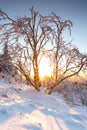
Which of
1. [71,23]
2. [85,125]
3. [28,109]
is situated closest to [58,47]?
[71,23]

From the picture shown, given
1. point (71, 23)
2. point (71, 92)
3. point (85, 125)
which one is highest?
point (71, 23)

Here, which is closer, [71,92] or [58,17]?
[58,17]

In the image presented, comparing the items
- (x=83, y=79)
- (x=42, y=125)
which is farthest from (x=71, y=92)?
(x=42, y=125)

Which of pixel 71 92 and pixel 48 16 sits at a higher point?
pixel 48 16

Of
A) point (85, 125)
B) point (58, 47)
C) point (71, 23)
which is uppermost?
point (71, 23)

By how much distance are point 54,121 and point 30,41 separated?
5.56m

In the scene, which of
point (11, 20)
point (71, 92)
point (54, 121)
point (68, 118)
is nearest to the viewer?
point (54, 121)

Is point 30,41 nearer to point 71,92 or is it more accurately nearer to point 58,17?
point 58,17

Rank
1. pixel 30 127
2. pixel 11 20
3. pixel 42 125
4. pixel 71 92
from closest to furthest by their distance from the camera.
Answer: pixel 30 127 < pixel 42 125 < pixel 11 20 < pixel 71 92

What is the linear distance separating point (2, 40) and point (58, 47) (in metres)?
2.39

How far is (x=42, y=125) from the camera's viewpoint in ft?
16.1

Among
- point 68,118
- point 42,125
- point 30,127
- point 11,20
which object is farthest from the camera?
point 11,20

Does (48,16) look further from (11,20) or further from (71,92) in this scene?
(71,92)

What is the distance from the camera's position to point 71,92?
12.7 metres
